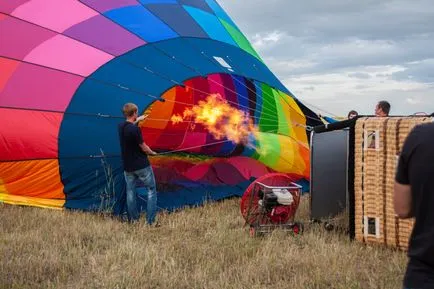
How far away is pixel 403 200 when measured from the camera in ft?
7.01

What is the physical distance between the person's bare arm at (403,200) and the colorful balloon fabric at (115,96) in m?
4.98

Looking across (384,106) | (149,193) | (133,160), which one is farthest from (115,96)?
(384,106)

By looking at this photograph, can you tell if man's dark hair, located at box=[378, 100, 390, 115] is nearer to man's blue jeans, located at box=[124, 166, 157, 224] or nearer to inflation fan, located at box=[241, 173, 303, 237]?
inflation fan, located at box=[241, 173, 303, 237]

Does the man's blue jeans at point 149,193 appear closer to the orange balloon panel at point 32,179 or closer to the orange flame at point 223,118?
the orange balloon panel at point 32,179

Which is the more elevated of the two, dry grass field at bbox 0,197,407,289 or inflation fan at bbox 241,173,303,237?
inflation fan at bbox 241,173,303,237

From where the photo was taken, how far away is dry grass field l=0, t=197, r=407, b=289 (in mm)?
4219

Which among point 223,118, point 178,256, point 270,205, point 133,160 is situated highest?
point 223,118

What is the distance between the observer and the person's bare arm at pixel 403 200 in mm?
2121

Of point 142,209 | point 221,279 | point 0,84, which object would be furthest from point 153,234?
point 0,84

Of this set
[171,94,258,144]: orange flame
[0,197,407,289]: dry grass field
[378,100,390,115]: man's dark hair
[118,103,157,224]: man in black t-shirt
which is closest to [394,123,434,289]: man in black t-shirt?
[0,197,407,289]: dry grass field

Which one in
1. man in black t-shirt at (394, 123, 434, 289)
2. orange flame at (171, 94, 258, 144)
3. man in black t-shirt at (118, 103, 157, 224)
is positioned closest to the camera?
man in black t-shirt at (394, 123, 434, 289)

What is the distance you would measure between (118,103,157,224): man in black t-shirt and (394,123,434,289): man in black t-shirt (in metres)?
4.43

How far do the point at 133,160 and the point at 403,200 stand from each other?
4545 millimetres

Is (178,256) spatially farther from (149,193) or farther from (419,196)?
(419,196)
